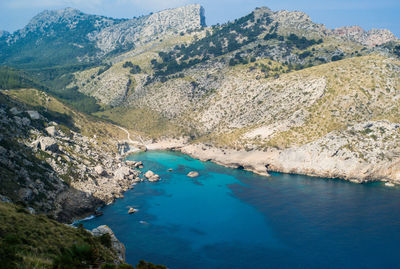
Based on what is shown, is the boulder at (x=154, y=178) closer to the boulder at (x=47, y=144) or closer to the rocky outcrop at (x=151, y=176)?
the rocky outcrop at (x=151, y=176)

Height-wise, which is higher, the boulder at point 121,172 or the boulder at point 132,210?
the boulder at point 121,172

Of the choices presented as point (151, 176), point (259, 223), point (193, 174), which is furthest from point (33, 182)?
point (193, 174)

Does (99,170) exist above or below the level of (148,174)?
above

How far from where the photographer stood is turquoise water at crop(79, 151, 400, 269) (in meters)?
68.6

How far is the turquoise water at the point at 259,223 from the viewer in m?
68.6

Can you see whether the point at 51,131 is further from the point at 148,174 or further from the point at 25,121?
the point at 148,174

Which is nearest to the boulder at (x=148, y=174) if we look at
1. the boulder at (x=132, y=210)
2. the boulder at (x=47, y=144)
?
the boulder at (x=132, y=210)

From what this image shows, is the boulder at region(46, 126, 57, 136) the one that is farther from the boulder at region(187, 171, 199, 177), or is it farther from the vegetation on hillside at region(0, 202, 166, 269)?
the vegetation on hillside at region(0, 202, 166, 269)

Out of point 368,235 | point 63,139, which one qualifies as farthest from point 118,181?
point 368,235

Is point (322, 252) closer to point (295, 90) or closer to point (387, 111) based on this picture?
point (387, 111)

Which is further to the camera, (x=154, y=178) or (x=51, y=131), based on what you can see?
(x=154, y=178)

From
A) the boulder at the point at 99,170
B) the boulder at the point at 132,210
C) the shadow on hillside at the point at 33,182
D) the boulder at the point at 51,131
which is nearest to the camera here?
the shadow on hillside at the point at 33,182

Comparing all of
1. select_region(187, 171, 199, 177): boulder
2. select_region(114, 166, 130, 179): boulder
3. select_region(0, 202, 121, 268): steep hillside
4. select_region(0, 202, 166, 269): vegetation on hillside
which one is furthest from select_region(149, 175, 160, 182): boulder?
select_region(0, 202, 166, 269): vegetation on hillside

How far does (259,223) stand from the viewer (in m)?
87.7
